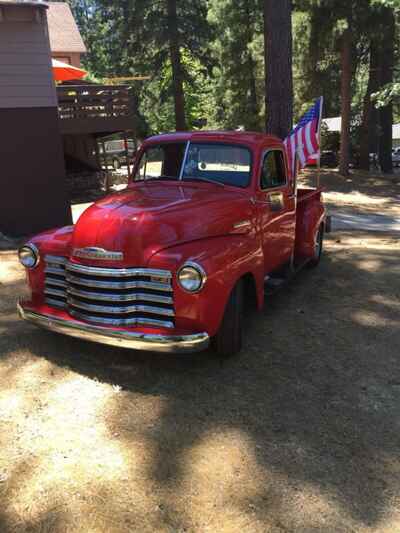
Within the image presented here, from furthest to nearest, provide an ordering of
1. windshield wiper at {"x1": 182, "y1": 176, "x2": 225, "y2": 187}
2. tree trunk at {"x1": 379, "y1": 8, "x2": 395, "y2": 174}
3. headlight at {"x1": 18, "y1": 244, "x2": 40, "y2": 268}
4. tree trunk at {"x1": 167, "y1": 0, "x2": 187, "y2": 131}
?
tree trunk at {"x1": 167, "y1": 0, "x2": 187, "y2": 131}
tree trunk at {"x1": 379, "y1": 8, "x2": 395, "y2": 174}
windshield wiper at {"x1": 182, "y1": 176, "x2": 225, "y2": 187}
headlight at {"x1": 18, "y1": 244, "x2": 40, "y2": 268}

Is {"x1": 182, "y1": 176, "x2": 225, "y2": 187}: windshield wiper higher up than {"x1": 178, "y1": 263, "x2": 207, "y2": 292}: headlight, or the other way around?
{"x1": 182, "y1": 176, "x2": 225, "y2": 187}: windshield wiper

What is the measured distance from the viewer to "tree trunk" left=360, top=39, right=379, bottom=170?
20.6 meters

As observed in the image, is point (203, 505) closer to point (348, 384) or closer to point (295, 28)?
point (348, 384)

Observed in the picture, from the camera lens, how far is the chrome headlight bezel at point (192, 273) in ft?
11.5

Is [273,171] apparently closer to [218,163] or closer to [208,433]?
[218,163]

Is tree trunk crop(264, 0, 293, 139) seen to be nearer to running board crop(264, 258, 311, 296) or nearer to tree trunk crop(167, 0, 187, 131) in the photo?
running board crop(264, 258, 311, 296)

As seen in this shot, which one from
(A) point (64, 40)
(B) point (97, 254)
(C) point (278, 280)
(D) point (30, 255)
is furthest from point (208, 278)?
(A) point (64, 40)

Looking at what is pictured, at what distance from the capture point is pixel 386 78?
68.7 feet

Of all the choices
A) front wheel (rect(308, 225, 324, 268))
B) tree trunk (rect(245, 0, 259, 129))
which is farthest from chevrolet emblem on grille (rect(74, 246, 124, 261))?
tree trunk (rect(245, 0, 259, 129))

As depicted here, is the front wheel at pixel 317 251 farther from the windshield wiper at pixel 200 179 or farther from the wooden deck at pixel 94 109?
the wooden deck at pixel 94 109

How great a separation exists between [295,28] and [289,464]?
18.9m

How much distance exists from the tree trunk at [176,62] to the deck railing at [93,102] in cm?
628

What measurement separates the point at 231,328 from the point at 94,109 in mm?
13021

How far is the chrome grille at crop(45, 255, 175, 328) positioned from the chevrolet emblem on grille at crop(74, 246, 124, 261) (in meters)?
0.08
